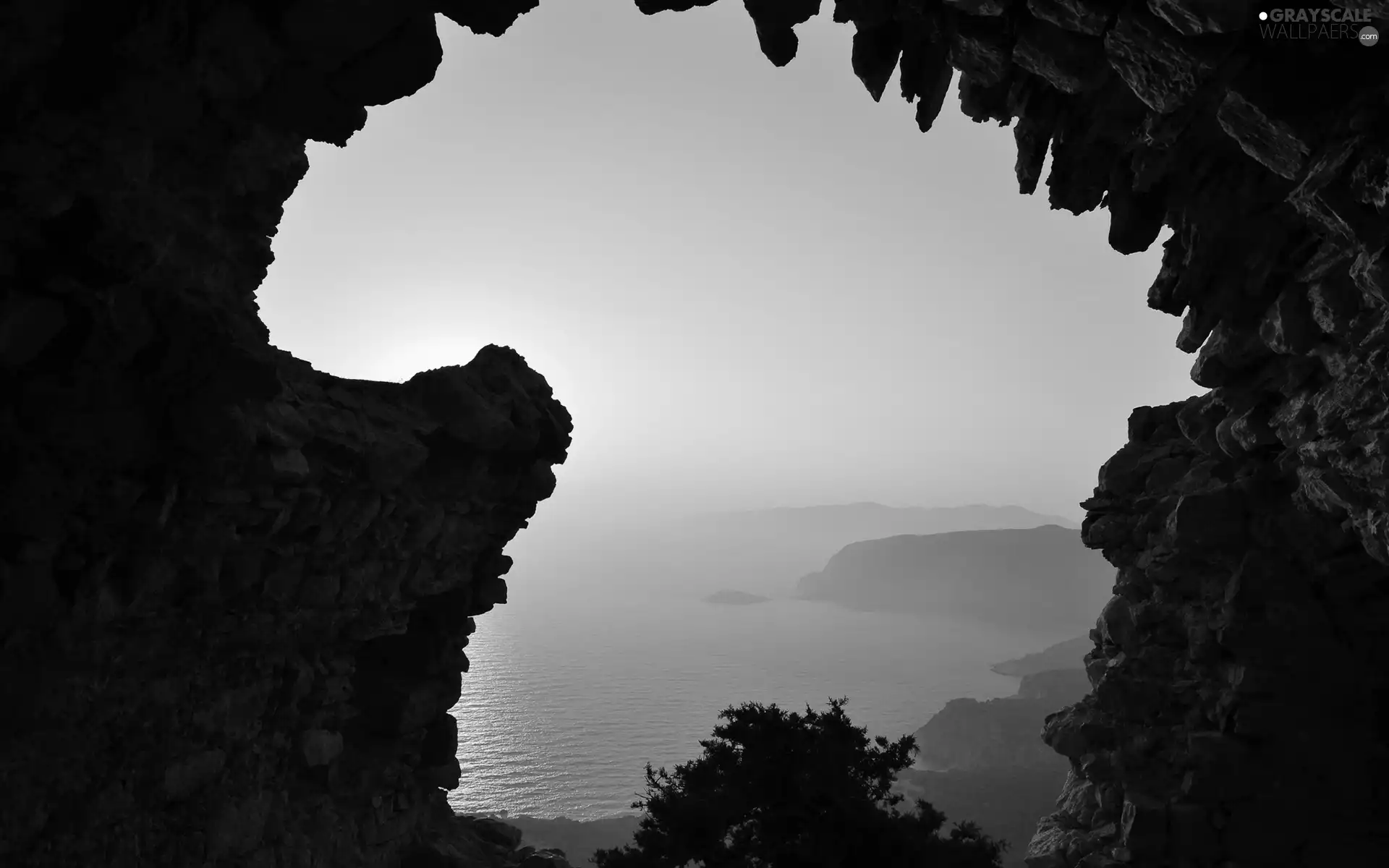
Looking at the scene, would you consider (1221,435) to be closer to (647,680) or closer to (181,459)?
(181,459)

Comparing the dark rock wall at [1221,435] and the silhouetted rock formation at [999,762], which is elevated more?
the dark rock wall at [1221,435]

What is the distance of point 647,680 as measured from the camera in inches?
4186

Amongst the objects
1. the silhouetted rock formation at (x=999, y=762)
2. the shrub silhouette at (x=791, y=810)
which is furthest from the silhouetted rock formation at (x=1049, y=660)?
the shrub silhouette at (x=791, y=810)

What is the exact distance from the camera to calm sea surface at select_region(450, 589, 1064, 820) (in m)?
62.5

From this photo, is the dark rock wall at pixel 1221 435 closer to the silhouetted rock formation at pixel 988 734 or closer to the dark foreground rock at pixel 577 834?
the dark foreground rock at pixel 577 834

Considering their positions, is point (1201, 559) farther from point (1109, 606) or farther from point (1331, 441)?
point (1331, 441)

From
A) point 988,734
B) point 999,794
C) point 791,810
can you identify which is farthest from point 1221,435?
point 988,734

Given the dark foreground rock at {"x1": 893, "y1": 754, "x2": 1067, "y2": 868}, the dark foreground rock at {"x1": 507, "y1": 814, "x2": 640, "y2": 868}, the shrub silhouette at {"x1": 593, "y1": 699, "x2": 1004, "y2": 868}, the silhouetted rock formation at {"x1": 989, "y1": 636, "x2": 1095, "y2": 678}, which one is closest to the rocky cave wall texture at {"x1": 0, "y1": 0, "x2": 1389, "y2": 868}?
the shrub silhouette at {"x1": 593, "y1": 699, "x2": 1004, "y2": 868}

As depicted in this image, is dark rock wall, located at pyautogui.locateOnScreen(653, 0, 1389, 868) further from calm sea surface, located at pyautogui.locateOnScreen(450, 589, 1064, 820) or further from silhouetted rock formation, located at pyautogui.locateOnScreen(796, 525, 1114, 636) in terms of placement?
silhouetted rock formation, located at pyautogui.locateOnScreen(796, 525, 1114, 636)

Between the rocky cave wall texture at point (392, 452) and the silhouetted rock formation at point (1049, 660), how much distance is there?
104678 millimetres

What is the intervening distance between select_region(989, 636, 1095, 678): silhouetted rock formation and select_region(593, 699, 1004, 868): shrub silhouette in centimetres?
10569

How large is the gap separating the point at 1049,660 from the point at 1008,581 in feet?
200

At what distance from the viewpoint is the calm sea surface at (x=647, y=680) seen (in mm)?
62500

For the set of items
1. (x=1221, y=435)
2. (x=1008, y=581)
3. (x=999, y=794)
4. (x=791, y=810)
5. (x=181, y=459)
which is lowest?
(x=999, y=794)
